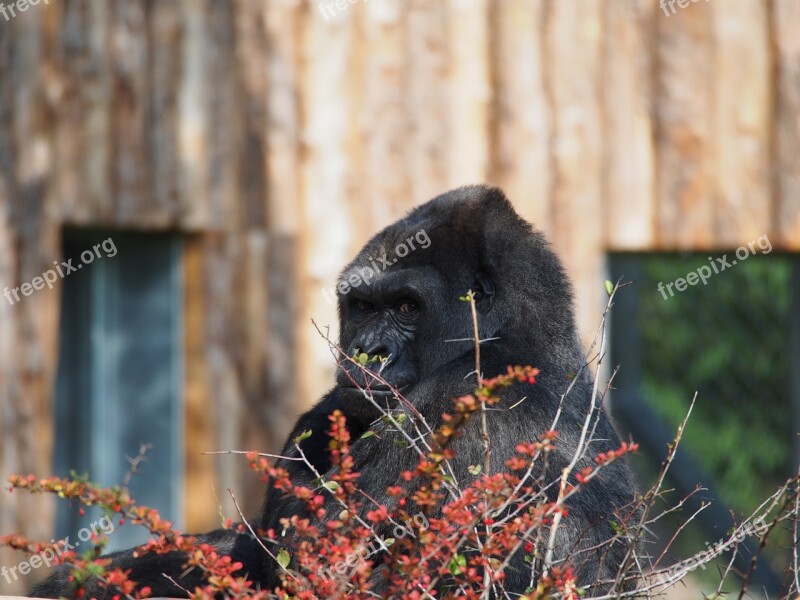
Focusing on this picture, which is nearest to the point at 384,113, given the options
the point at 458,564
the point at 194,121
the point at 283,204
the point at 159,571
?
the point at 283,204

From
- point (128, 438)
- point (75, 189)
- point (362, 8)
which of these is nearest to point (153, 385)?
point (128, 438)

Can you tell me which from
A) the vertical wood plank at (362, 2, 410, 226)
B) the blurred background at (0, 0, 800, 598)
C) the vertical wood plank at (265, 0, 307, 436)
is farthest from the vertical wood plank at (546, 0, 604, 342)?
the vertical wood plank at (265, 0, 307, 436)

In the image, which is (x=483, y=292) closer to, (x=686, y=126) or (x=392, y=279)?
(x=392, y=279)

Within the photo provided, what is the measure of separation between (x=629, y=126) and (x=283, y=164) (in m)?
2.35

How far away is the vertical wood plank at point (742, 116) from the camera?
25.8 feet

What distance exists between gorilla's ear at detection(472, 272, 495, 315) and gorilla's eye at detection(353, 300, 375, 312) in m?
0.43

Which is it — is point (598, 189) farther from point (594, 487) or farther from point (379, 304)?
point (594, 487)

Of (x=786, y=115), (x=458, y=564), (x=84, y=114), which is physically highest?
(x=84, y=114)

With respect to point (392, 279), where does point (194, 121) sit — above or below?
above

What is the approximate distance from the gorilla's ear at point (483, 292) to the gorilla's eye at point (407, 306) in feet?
0.77

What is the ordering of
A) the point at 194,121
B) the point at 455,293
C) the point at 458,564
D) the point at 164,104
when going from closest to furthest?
the point at 458,564 → the point at 455,293 → the point at 164,104 → the point at 194,121

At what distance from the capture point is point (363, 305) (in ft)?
15.2

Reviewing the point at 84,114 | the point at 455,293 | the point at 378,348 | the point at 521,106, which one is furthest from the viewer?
the point at 521,106

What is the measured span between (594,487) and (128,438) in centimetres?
407
